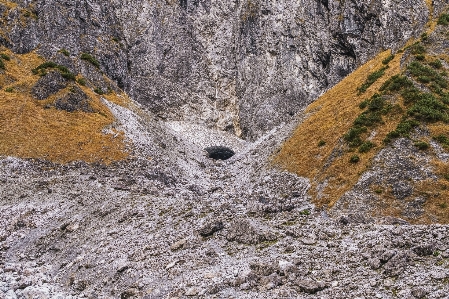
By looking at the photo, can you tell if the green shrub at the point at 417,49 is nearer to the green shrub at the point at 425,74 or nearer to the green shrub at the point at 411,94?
the green shrub at the point at 425,74

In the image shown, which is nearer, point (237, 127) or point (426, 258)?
point (426, 258)

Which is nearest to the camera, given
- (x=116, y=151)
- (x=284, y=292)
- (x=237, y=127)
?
(x=284, y=292)

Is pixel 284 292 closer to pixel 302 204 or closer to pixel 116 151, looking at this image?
pixel 302 204

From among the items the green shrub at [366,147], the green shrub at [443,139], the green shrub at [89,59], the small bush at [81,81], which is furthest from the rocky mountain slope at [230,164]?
the small bush at [81,81]

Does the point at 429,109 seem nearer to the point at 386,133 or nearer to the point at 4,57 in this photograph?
the point at 386,133

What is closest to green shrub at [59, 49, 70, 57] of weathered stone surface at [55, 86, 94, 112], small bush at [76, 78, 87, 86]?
small bush at [76, 78, 87, 86]

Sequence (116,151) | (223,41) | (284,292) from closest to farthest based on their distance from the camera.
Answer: (284,292) < (116,151) < (223,41)

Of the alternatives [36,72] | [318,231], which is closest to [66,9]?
[36,72]
